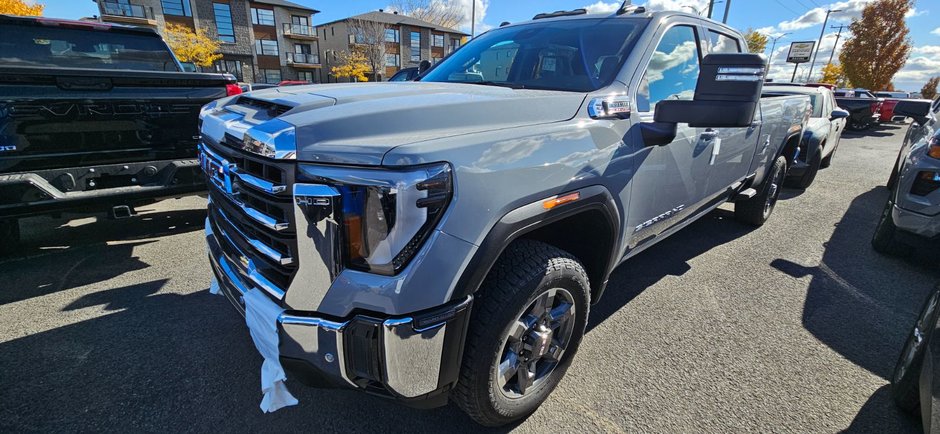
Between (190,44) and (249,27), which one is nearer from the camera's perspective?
(190,44)

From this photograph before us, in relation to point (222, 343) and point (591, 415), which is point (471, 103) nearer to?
point (591, 415)

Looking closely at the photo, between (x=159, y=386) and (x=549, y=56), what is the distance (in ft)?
9.39

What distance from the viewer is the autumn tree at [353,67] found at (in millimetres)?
42906

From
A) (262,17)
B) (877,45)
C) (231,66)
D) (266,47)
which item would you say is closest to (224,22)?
(231,66)

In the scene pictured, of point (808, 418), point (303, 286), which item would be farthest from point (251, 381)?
point (808, 418)

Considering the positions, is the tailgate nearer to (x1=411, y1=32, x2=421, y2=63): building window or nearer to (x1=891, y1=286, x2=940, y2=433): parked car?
(x1=891, y1=286, x2=940, y2=433): parked car

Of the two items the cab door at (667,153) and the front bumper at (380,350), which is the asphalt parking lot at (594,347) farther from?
the cab door at (667,153)

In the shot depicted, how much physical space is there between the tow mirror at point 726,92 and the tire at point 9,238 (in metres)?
5.06

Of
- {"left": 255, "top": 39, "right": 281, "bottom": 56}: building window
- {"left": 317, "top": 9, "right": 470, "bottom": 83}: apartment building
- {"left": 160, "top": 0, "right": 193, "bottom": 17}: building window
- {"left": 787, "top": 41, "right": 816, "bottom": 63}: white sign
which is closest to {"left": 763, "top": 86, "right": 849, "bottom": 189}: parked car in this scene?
{"left": 787, "top": 41, "right": 816, "bottom": 63}: white sign

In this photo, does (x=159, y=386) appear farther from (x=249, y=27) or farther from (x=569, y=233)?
(x=249, y=27)

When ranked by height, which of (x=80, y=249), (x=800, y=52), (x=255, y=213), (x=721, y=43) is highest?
(x=800, y=52)

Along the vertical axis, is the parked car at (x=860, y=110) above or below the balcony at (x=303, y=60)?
below

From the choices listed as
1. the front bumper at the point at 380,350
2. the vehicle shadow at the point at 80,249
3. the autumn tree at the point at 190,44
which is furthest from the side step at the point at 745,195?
the autumn tree at the point at 190,44

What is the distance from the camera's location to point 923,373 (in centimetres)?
180
